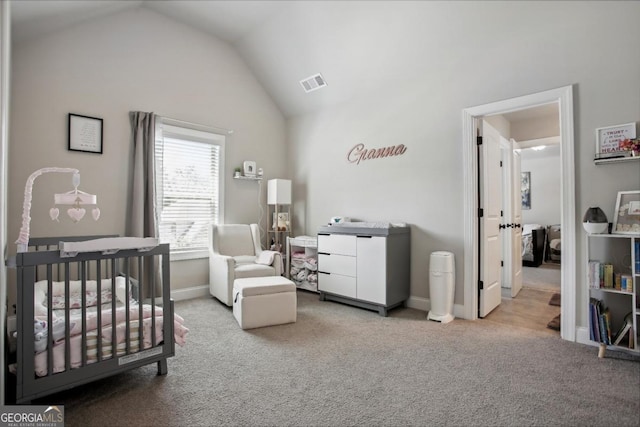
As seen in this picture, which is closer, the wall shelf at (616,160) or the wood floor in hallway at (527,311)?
the wall shelf at (616,160)

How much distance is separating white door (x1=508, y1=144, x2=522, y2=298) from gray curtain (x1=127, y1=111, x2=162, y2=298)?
4.36 meters

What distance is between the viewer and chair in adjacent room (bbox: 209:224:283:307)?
3.47 m

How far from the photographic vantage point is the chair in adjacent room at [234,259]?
3475 mm

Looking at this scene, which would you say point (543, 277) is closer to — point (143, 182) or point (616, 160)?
point (616, 160)

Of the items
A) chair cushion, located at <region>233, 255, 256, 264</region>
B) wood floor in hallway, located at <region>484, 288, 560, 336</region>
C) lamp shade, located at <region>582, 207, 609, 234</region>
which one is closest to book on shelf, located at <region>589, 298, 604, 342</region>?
wood floor in hallway, located at <region>484, 288, 560, 336</region>

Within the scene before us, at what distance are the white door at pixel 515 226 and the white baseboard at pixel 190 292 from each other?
3926 mm

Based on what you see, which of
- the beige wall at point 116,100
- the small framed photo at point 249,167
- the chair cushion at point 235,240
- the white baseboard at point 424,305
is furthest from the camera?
the small framed photo at point 249,167

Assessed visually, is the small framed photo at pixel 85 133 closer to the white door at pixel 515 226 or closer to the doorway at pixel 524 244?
the doorway at pixel 524 244

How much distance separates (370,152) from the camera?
3.95 m

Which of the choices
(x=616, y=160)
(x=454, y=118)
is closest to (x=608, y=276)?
(x=616, y=160)

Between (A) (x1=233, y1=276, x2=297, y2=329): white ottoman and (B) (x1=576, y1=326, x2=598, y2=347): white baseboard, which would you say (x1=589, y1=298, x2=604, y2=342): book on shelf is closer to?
(B) (x1=576, y1=326, x2=598, y2=347): white baseboard

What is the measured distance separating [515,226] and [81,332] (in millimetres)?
4715

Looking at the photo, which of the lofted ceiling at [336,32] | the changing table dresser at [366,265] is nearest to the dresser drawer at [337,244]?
the changing table dresser at [366,265]

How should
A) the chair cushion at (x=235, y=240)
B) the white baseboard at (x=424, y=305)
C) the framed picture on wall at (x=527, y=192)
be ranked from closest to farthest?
the white baseboard at (x=424, y=305) < the chair cushion at (x=235, y=240) < the framed picture on wall at (x=527, y=192)
